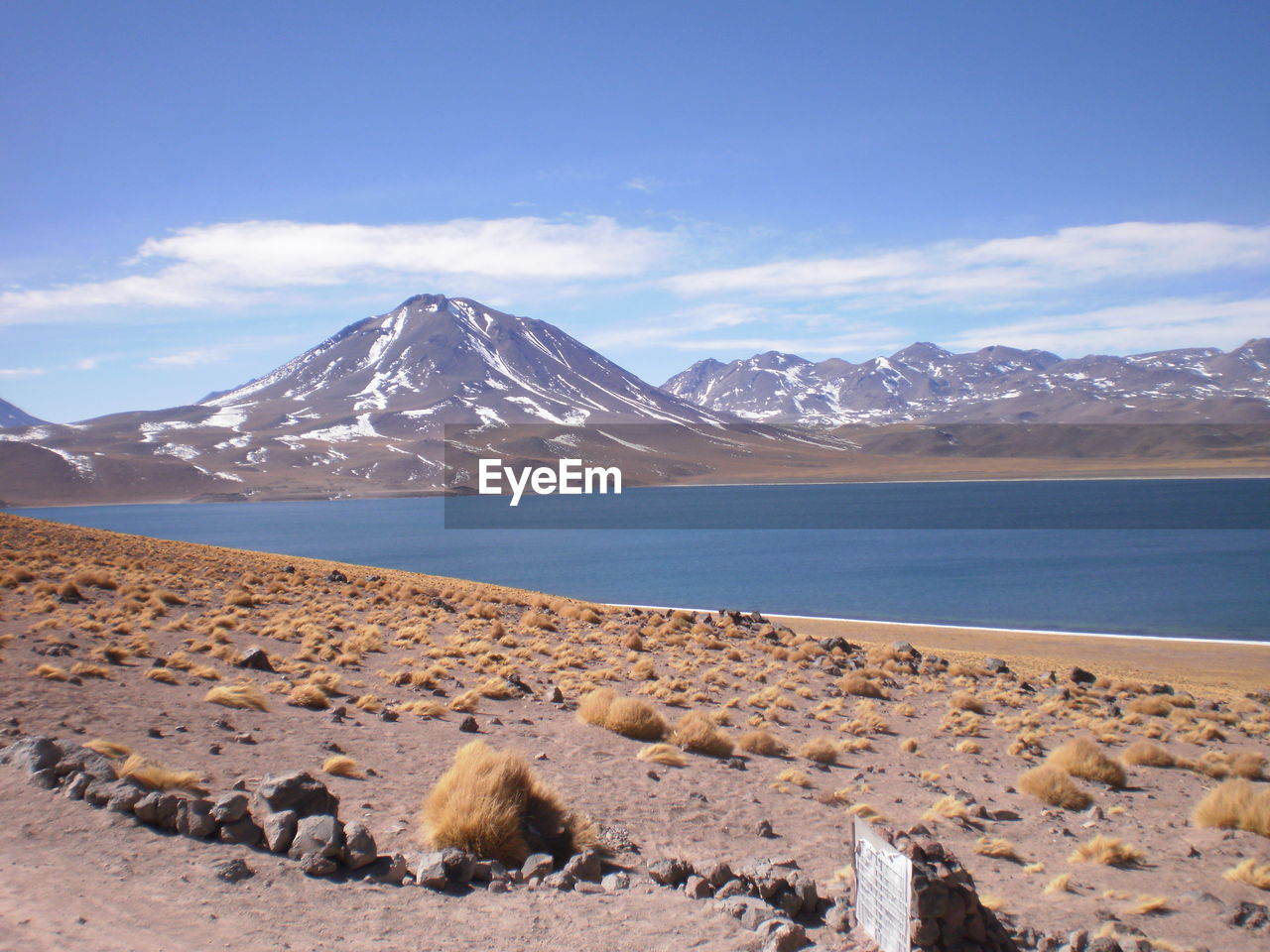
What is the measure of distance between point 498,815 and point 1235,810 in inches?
319

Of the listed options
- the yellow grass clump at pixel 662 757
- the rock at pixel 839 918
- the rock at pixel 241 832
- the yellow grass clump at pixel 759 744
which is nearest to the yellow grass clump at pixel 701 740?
the yellow grass clump at pixel 759 744

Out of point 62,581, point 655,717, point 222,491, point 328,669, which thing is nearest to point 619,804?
point 655,717

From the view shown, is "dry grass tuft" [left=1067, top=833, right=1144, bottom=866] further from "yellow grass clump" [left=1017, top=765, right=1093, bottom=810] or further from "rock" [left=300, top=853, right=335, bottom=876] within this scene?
"rock" [left=300, top=853, right=335, bottom=876]

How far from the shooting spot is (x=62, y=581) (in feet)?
57.9

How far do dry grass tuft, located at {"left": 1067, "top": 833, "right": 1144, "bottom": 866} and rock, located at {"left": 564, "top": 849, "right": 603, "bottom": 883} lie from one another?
191 inches

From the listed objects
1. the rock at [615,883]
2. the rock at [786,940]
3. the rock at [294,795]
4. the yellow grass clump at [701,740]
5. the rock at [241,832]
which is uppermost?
the rock at [294,795]

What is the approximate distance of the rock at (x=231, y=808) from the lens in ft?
19.6

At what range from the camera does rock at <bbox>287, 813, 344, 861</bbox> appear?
5718mm

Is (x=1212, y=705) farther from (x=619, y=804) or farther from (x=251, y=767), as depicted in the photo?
(x=251, y=767)

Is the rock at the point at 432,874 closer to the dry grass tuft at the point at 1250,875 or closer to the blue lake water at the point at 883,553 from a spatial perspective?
the dry grass tuft at the point at 1250,875

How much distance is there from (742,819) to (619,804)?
128 cm

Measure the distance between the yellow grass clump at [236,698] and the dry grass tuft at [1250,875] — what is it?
10.4 m

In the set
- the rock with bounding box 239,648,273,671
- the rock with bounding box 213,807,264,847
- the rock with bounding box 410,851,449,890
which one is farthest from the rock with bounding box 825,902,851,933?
the rock with bounding box 239,648,273,671

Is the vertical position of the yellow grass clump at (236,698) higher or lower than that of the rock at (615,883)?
higher
